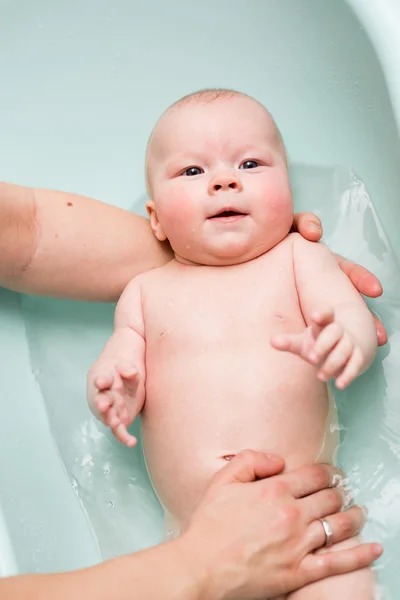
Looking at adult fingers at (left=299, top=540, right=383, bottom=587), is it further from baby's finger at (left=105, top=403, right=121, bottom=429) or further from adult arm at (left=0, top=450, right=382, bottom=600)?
baby's finger at (left=105, top=403, right=121, bottom=429)

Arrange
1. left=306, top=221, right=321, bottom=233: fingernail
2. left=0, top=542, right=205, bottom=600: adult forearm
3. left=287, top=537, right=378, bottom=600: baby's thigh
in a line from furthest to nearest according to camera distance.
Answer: left=306, top=221, right=321, bottom=233: fingernail
left=287, top=537, right=378, bottom=600: baby's thigh
left=0, top=542, right=205, bottom=600: adult forearm

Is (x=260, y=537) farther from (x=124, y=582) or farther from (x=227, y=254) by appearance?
(x=227, y=254)

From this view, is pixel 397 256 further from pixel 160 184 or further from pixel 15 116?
pixel 15 116

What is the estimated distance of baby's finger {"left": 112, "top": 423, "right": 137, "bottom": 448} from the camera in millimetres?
1012

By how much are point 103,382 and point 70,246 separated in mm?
306

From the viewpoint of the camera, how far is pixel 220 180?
112 centimetres

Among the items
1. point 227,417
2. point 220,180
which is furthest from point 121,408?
point 220,180

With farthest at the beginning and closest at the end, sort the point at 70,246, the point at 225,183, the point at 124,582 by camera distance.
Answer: the point at 70,246, the point at 225,183, the point at 124,582

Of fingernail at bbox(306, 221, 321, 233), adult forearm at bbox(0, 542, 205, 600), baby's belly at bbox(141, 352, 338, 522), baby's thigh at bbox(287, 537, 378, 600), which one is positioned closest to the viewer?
adult forearm at bbox(0, 542, 205, 600)

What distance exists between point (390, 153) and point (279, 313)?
1.15ft

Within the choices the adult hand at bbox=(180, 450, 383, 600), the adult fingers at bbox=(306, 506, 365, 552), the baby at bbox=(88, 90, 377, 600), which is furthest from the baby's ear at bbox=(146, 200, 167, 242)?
the adult fingers at bbox=(306, 506, 365, 552)

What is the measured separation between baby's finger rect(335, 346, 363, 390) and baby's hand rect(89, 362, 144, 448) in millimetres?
282

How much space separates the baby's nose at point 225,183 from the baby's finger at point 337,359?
0.30 meters

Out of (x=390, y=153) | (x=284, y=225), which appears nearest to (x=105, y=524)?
(x=284, y=225)
